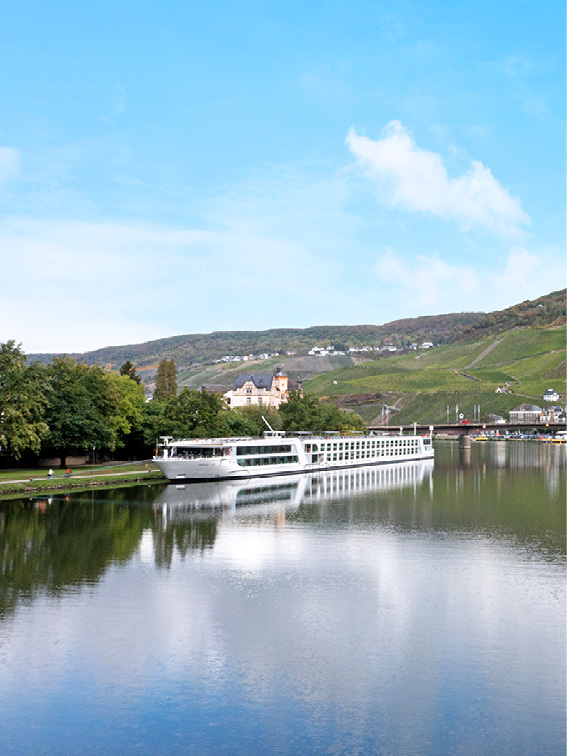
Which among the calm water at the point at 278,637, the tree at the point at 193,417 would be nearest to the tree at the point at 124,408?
the tree at the point at 193,417

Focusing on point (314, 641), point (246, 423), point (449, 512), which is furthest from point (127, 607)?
point (246, 423)

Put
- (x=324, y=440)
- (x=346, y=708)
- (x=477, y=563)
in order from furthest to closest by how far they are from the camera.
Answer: (x=324, y=440) < (x=477, y=563) < (x=346, y=708)

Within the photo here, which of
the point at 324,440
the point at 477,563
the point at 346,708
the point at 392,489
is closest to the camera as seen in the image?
the point at 346,708

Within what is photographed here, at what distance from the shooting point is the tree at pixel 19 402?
67.0 meters

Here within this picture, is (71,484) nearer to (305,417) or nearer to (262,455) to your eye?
(262,455)

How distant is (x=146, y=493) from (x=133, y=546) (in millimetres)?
23474

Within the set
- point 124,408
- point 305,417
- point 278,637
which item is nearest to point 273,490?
point 124,408

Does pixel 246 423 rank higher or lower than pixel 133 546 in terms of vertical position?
higher

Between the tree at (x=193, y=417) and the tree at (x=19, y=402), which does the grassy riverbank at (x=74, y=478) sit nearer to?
the tree at (x=19, y=402)

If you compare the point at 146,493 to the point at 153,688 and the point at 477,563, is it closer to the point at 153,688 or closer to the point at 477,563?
the point at 477,563

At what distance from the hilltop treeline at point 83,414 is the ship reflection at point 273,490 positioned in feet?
36.9

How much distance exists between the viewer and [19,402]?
227 ft

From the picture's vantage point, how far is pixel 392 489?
7969cm

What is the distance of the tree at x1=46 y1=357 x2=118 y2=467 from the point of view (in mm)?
A: 77188
